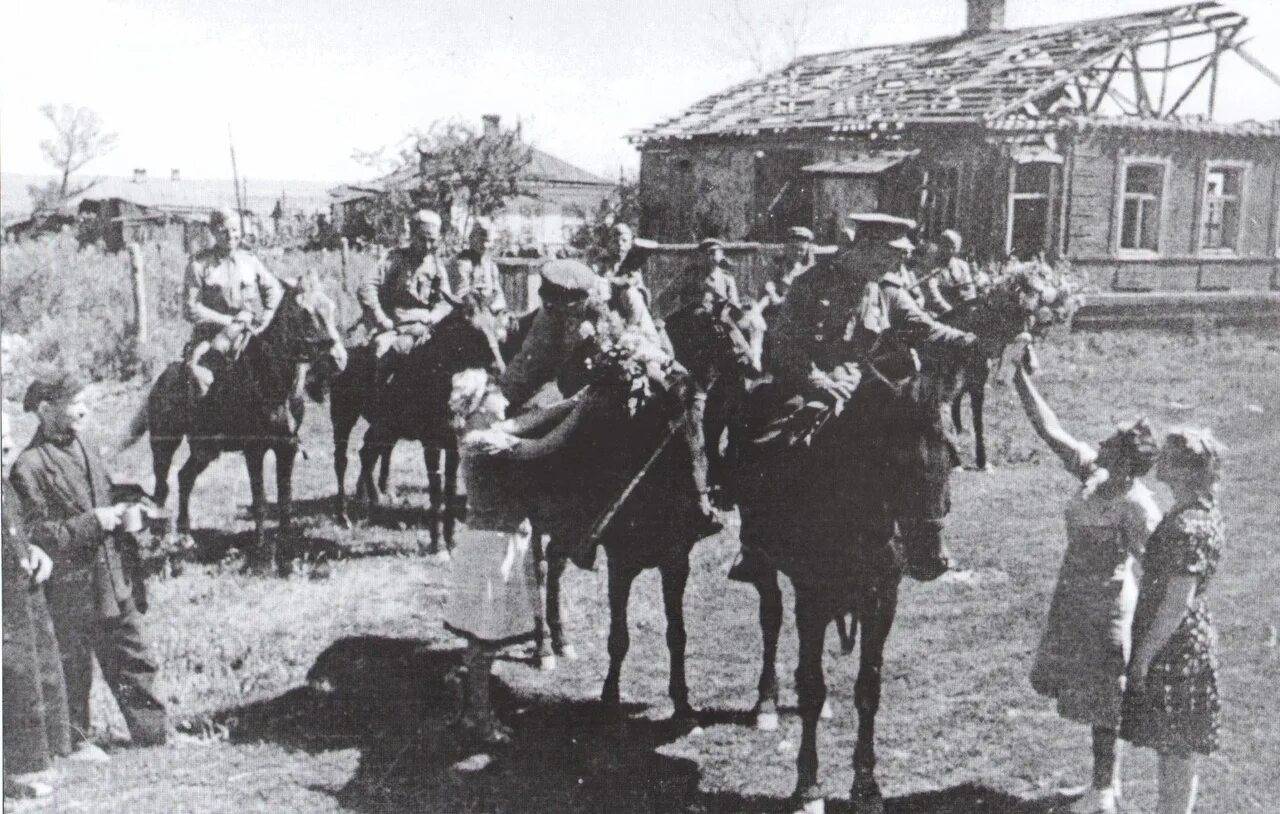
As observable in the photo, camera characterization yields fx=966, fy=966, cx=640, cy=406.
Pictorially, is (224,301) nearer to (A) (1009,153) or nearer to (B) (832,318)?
(B) (832,318)

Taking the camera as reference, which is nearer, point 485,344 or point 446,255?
point 485,344

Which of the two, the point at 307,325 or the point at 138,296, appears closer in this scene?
the point at 307,325

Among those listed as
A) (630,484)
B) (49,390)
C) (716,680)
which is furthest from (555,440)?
(49,390)

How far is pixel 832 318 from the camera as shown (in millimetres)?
4844

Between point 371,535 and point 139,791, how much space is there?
3.53m

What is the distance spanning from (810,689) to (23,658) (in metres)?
3.52

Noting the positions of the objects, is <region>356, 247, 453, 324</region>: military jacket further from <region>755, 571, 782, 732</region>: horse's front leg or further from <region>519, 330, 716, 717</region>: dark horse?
<region>755, 571, 782, 732</region>: horse's front leg

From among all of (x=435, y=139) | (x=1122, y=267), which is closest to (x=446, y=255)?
(x=435, y=139)

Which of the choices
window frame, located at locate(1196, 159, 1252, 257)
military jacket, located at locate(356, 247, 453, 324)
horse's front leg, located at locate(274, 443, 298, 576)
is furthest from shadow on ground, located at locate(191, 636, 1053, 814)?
window frame, located at locate(1196, 159, 1252, 257)

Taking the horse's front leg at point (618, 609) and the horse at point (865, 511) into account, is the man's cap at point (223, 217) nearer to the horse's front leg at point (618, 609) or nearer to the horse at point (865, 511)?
the horse's front leg at point (618, 609)

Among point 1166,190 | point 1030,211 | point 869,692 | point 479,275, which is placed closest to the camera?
point 869,692

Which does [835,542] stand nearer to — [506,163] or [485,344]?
[485,344]

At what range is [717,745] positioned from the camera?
16.1 ft

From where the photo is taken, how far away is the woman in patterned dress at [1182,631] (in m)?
3.77
